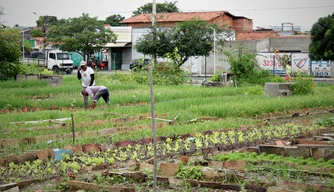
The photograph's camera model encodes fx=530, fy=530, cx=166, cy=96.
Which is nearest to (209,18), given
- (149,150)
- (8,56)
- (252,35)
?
(252,35)

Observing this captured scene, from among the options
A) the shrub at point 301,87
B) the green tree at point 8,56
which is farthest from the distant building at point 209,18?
the shrub at point 301,87

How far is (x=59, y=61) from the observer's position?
4369 cm

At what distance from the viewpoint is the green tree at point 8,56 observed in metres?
27.7

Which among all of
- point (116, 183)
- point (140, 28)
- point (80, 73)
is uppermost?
point (140, 28)

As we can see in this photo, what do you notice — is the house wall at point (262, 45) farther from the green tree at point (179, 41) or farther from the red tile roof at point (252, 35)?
the green tree at point (179, 41)

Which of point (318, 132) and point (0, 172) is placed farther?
point (318, 132)

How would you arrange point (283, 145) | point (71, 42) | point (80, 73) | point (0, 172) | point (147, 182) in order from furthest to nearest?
point (71, 42)
point (80, 73)
point (283, 145)
point (0, 172)
point (147, 182)

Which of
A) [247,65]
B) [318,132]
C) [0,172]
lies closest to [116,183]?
[0,172]

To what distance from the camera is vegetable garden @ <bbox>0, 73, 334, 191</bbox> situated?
22.6ft

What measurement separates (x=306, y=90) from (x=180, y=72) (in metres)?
8.52

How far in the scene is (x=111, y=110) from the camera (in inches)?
589

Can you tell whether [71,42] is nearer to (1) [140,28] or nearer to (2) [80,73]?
(1) [140,28]

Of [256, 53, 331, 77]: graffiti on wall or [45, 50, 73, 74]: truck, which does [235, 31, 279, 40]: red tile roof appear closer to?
[256, 53, 331, 77]: graffiti on wall

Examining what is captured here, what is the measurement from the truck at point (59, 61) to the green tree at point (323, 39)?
2029 centimetres
